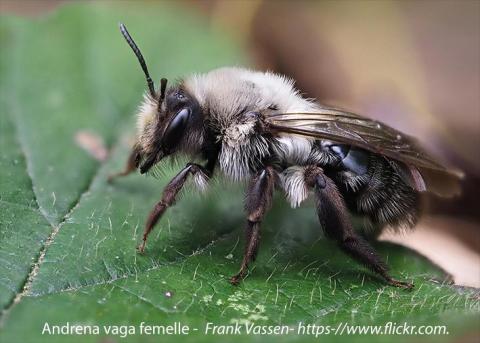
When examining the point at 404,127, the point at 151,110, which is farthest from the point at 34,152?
the point at 404,127

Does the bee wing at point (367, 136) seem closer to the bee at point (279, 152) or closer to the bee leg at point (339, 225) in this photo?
the bee at point (279, 152)

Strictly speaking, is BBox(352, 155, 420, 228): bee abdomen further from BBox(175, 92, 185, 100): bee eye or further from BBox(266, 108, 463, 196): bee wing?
BBox(175, 92, 185, 100): bee eye

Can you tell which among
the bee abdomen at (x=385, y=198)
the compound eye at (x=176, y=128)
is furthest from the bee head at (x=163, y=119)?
the bee abdomen at (x=385, y=198)

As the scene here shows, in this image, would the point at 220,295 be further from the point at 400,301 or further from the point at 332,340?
the point at 400,301

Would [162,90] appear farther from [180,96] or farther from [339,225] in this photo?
[339,225]

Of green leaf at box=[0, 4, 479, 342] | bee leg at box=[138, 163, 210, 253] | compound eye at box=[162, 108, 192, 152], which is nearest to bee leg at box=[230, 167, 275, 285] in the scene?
green leaf at box=[0, 4, 479, 342]

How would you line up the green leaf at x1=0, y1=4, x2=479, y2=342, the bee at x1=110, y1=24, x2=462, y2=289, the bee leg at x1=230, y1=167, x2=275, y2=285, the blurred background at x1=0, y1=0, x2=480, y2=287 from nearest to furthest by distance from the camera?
1. the green leaf at x1=0, y1=4, x2=479, y2=342
2. the bee leg at x1=230, y1=167, x2=275, y2=285
3. the bee at x1=110, y1=24, x2=462, y2=289
4. the blurred background at x1=0, y1=0, x2=480, y2=287

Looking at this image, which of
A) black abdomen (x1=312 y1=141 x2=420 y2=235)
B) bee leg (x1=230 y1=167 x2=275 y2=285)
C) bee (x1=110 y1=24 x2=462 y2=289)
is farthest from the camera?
black abdomen (x1=312 y1=141 x2=420 y2=235)
